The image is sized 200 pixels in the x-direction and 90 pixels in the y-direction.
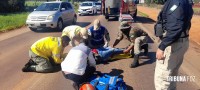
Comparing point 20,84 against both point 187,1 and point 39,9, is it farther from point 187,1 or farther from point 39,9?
point 39,9

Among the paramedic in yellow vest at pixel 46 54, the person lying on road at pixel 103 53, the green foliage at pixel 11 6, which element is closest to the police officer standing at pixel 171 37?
the paramedic in yellow vest at pixel 46 54

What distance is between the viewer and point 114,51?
9.07 meters

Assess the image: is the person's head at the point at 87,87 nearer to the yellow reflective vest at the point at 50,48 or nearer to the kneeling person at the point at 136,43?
the yellow reflective vest at the point at 50,48

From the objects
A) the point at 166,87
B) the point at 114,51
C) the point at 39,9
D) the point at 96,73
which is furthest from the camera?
the point at 39,9

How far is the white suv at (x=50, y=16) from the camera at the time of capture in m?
16.9

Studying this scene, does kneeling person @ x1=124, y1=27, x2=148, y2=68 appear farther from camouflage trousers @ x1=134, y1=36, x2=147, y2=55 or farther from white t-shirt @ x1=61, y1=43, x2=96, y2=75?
white t-shirt @ x1=61, y1=43, x2=96, y2=75

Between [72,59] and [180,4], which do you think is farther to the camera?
[72,59]

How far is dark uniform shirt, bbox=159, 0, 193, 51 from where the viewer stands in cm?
418

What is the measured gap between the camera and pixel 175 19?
165 inches

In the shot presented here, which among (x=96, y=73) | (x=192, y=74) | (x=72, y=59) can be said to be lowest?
(x=192, y=74)

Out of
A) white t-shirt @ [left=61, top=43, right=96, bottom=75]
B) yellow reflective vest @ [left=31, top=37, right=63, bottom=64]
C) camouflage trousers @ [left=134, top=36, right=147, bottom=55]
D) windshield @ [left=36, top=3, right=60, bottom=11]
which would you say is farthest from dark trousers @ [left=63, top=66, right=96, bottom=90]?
windshield @ [left=36, top=3, right=60, bottom=11]

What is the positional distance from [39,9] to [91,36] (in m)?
9.85

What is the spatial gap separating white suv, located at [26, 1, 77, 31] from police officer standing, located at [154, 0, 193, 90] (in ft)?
42.6

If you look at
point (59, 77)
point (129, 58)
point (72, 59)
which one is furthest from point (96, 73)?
point (129, 58)
